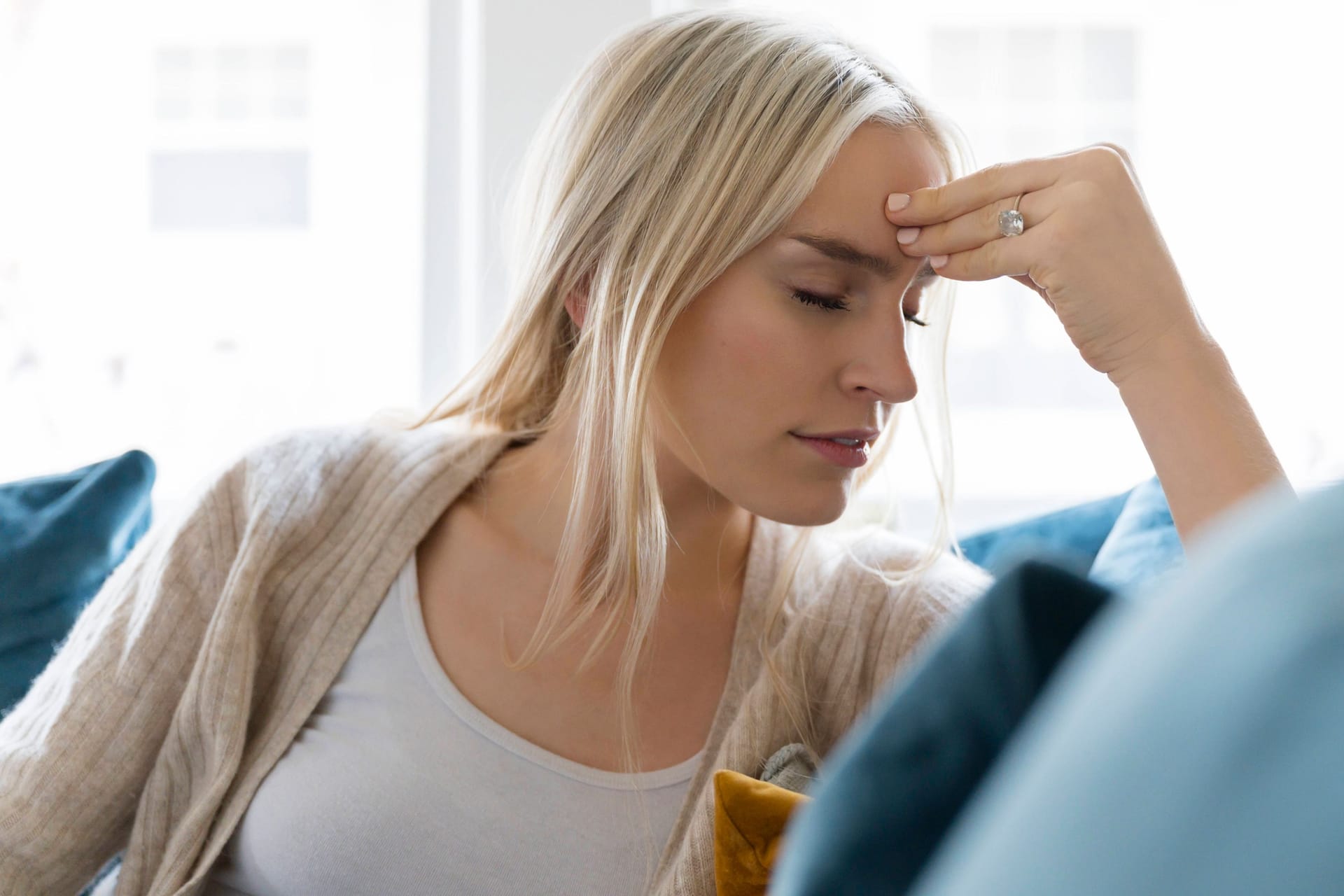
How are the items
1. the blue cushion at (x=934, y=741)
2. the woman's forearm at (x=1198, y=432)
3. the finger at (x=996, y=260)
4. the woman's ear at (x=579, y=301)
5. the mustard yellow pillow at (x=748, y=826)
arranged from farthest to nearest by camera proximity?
Result: the woman's ear at (x=579, y=301) < the finger at (x=996, y=260) < the woman's forearm at (x=1198, y=432) < the mustard yellow pillow at (x=748, y=826) < the blue cushion at (x=934, y=741)

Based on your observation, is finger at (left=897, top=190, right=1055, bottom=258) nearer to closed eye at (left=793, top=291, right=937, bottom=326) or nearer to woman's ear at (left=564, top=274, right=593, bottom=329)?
closed eye at (left=793, top=291, right=937, bottom=326)

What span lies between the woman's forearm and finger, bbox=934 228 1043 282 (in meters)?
0.15

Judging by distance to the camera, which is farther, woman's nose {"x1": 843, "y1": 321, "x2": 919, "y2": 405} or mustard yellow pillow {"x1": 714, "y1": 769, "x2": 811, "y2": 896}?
woman's nose {"x1": 843, "y1": 321, "x2": 919, "y2": 405}

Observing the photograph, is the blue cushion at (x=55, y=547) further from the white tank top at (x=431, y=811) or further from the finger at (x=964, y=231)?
the finger at (x=964, y=231)

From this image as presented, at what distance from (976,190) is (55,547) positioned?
3.60 feet

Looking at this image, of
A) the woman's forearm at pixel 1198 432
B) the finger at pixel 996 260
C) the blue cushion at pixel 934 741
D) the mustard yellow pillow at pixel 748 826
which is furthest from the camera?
the finger at pixel 996 260

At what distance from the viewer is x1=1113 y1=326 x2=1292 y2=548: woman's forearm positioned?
0.96m

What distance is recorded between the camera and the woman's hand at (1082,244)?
3.41 feet

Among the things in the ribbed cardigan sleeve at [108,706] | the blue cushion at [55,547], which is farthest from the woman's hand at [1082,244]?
the blue cushion at [55,547]

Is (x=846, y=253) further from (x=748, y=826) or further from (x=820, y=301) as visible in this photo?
(x=748, y=826)

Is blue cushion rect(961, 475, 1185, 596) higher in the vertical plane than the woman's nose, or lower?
lower

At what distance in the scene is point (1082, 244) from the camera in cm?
104

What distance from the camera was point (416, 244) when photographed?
2.17 meters

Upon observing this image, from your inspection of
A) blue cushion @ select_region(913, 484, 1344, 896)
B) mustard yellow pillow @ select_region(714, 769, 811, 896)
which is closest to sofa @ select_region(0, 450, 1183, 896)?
mustard yellow pillow @ select_region(714, 769, 811, 896)
